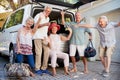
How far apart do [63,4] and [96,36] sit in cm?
420

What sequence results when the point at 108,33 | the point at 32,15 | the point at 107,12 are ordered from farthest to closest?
the point at 107,12 → the point at 32,15 → the point at 108,33

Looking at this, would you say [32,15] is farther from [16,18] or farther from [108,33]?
[108,33]

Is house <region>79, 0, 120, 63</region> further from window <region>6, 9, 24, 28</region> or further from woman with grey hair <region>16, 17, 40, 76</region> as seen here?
woman with grey hair <region>16, 17, 40, 76</region>

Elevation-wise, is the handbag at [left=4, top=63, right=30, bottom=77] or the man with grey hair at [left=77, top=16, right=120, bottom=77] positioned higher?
the man with grey hair at [left=77, top=16, right=120, bottom=77]

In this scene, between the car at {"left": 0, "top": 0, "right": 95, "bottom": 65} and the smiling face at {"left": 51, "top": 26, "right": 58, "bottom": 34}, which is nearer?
the smiling face at {"left": 51, "top": 26, "right": 58, "bottom": 34}

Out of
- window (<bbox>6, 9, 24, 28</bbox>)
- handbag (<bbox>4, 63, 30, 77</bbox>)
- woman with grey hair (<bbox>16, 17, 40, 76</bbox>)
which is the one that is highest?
window (<bbox>6, 9, 24, 28</bbox>)

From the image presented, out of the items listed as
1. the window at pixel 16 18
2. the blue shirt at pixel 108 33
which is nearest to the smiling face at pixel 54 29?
the window at pixel 16 18

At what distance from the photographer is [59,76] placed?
6.62 meters

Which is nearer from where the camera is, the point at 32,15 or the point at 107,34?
A: the point at 107,34

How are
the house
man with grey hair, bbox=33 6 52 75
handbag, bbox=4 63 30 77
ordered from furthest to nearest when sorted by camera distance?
the house
man with grey hair, bbox=33 6 52 75
handbag, bbox=4 63 30 77

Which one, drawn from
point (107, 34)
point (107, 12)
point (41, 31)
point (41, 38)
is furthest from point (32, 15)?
point (107, 12)

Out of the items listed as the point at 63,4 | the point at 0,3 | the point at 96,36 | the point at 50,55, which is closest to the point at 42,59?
the point at 50,55

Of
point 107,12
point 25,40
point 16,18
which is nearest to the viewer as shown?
point 25,40

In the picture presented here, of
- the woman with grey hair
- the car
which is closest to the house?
the car
